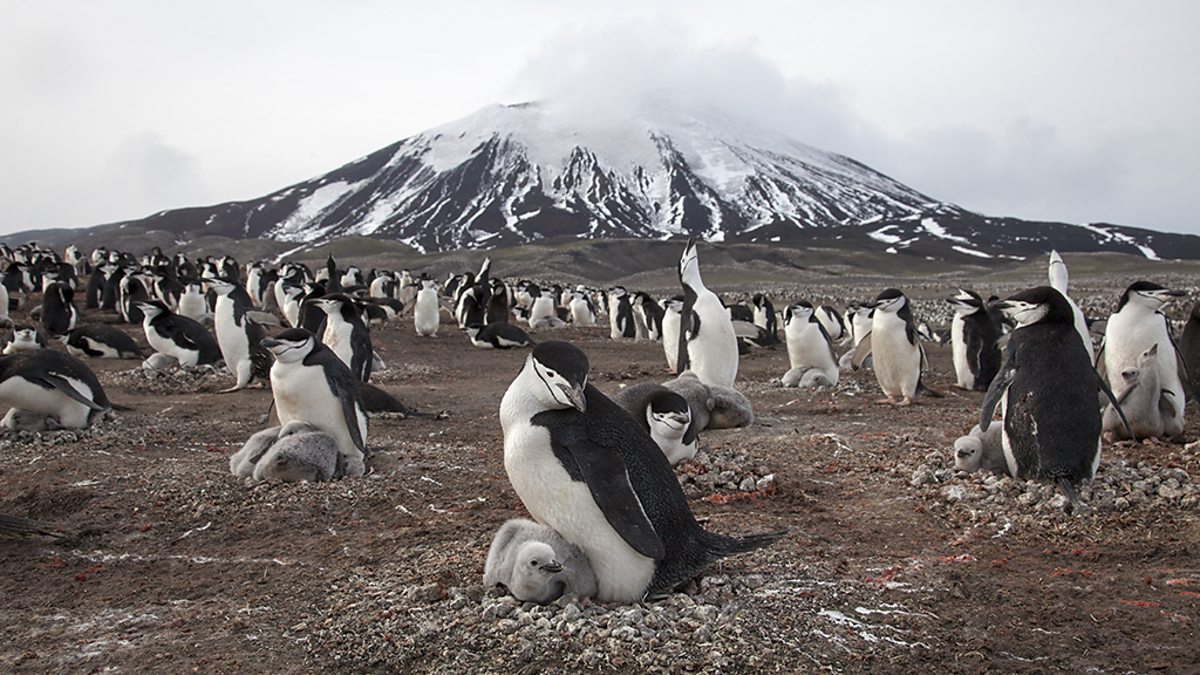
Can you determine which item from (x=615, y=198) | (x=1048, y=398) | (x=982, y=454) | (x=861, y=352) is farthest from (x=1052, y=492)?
(x=615, y=198)

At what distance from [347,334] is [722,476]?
5.81 metres

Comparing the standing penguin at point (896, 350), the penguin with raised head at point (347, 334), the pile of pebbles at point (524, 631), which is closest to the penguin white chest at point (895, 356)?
the standing penguin at point (896, 350)

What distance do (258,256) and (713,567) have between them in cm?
6357

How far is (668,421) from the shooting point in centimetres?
591

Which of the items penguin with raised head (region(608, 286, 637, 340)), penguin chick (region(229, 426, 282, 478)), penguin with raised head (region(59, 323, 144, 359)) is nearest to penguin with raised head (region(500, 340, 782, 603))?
penguin chick (region(229, 426, 282, 478))

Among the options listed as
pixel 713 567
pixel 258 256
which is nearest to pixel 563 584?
pixel 713 567

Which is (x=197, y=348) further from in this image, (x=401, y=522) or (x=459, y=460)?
(x=401, y=522)

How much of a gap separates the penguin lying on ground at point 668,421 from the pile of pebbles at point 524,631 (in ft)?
7.17

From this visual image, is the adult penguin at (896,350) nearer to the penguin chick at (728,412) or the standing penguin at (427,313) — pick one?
the penguin chick at (728,412)

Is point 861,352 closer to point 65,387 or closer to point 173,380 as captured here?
point 173,380

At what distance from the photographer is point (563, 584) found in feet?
11.9

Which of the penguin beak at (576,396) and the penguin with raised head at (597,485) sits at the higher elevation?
the penguin beak at (576,396)

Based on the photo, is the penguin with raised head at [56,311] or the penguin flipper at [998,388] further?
the penguin with raised head at [56,311]

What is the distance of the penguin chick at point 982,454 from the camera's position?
5855mm
